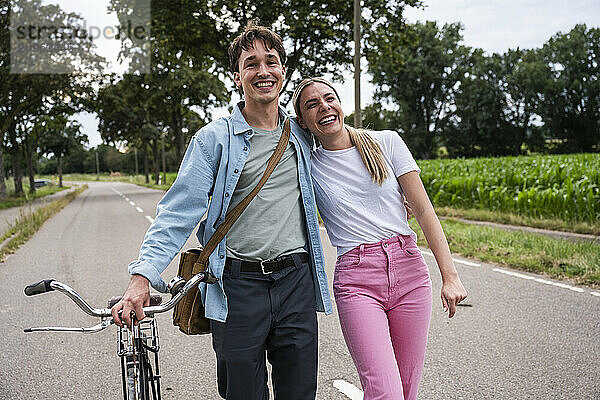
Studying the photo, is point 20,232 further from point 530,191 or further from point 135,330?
point 135,330

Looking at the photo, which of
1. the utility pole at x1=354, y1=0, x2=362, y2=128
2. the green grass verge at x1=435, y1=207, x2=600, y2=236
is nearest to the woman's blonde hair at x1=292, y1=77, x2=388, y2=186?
the green grass verge at x1=435, y1=207, x2=600, y2=236

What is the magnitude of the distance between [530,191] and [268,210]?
36.3ft

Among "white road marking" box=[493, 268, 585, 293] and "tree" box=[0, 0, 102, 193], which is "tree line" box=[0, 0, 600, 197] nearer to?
"tree" box=[0, 0, 102, 193]

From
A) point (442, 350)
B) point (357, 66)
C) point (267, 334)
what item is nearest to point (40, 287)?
point (267, 334)

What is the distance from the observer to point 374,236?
8.52ft

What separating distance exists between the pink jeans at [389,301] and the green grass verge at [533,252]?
474cm

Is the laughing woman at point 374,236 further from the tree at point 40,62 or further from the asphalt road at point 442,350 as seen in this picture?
the tree at point 40,62

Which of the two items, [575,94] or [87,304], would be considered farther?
[575,94]

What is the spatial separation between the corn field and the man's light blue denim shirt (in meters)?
9.68

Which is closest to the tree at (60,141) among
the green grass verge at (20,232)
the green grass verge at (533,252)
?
the green grass verge at (20,232)

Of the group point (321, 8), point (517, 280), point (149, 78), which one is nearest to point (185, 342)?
point (517, 280)

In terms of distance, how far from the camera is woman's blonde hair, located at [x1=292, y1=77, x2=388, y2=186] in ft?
8.52

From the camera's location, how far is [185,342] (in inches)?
204

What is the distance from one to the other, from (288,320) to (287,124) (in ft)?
2.65
